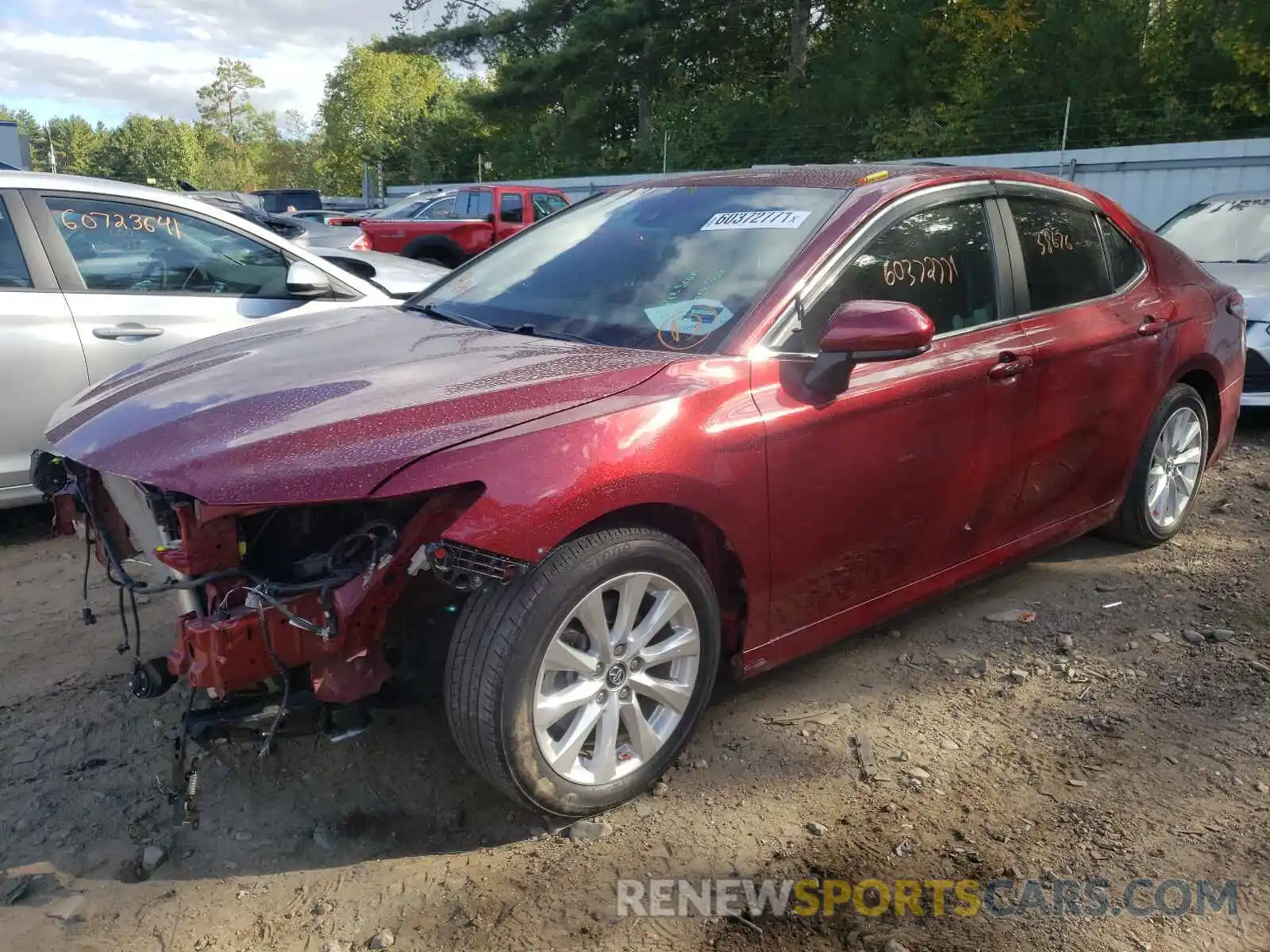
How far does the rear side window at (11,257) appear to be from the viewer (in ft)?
15.0

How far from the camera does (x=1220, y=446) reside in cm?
490

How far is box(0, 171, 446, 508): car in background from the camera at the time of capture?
4.51 meters

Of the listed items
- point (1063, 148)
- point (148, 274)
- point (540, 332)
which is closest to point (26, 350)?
point (148, 274)

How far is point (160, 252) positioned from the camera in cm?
496

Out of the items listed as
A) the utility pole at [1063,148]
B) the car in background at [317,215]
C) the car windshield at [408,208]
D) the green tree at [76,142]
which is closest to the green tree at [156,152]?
the green tree at [76,142]

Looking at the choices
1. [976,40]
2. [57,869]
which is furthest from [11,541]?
[976,40]

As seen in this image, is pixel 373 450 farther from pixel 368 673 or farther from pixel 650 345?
pixel 650 345

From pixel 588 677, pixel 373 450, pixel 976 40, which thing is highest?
pixel 976 40

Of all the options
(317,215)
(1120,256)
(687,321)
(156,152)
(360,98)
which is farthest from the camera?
(156,152)

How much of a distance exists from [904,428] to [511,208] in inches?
563

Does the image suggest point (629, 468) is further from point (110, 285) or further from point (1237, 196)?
point (1237, 196)

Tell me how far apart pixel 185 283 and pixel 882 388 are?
142 inches

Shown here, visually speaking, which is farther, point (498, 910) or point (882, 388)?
point (882, 388)

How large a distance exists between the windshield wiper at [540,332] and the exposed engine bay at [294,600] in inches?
33.1
